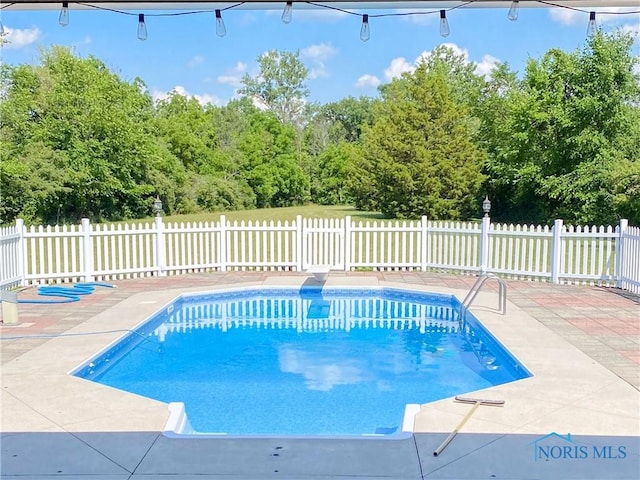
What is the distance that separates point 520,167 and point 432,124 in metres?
4.33

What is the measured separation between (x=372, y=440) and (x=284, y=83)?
51.9 meters

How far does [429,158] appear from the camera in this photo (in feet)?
86.6

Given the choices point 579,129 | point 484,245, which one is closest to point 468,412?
point 484,245

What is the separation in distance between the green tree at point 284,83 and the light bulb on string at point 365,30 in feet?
159

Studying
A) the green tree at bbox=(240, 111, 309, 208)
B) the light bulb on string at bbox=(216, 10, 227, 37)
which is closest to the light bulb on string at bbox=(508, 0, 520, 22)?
the light bulb on string at bbox=(216, 10, 227, 37)

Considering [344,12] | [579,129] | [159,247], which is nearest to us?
[344,12]

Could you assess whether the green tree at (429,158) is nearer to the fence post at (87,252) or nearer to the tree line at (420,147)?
the tree line at (420,147)

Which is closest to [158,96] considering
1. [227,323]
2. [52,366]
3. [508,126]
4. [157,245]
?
[508,126]

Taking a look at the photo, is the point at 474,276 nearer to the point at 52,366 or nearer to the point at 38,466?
the point at 52,366

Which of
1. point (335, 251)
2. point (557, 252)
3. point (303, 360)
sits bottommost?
point (303, 360)

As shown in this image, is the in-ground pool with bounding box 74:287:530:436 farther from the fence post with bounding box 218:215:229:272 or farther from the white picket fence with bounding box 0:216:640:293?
the fence post with bounding box 218:215:229:272

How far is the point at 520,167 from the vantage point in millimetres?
26297

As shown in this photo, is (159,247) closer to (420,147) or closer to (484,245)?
(484,245)

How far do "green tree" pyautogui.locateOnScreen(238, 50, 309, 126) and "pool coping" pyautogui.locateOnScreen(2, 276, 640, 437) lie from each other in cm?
4844
